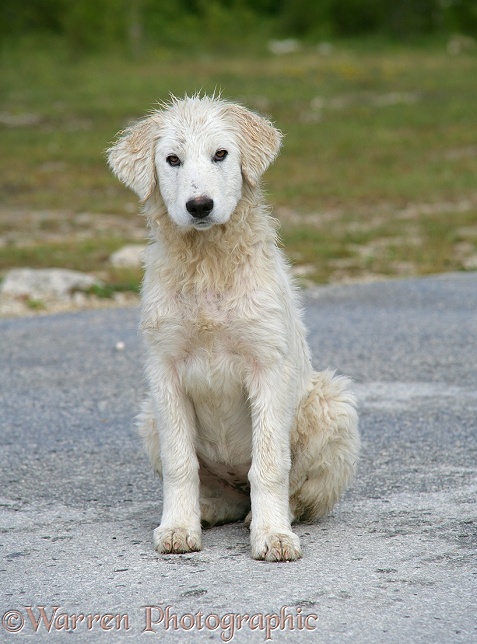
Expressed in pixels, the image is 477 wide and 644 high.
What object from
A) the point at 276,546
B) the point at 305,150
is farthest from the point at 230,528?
the point at 305,150

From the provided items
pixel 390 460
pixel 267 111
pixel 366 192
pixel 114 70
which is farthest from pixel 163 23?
pixel 390 460

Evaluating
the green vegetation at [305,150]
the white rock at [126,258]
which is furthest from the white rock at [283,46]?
the white rock at [126,258]

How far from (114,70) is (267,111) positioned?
10.3m

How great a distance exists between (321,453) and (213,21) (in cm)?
4171

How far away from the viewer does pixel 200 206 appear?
4.53 meters

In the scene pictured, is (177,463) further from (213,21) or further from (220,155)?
(213,21)

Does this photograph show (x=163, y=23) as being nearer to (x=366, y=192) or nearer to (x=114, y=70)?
(x=114, y=70)

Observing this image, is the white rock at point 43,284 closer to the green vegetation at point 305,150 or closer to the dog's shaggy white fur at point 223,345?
the green vegetation at point 305,150

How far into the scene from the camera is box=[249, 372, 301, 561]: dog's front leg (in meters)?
4.54

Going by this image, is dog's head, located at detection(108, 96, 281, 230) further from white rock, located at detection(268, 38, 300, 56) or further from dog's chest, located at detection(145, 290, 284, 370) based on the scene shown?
white rock, located at detection(268, 38, 300, 56)

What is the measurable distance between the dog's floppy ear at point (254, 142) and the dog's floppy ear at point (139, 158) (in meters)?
0.39

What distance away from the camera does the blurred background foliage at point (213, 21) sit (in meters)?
40.0

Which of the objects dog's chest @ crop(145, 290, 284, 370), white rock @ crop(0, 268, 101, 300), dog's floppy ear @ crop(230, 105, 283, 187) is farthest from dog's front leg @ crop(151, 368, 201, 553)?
white rock @ crop(0, 268, 101, 300)

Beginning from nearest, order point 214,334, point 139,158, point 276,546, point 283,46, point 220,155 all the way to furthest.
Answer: point 276,546
point 214,334
point 220,155
point 139,158
point 283,46
